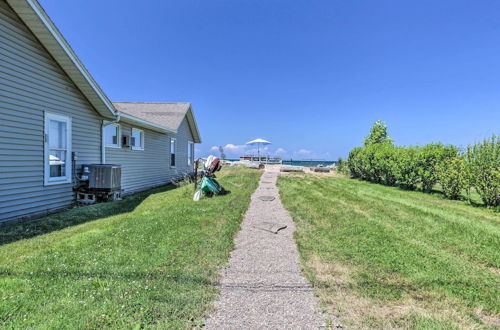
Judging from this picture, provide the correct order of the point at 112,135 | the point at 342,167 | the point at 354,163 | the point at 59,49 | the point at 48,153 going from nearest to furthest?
the point at 59,49, the point at 48,153, the point at 112,135, the point at 354,163, the point at 342,167

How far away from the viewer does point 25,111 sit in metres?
5.49

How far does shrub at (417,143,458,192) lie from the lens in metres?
9.38

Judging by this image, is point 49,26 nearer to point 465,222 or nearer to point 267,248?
point 267,248

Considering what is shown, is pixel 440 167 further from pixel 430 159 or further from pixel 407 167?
pixel 407 167

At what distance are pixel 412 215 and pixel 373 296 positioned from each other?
14.2 ft

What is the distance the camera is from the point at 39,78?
5.81 meters

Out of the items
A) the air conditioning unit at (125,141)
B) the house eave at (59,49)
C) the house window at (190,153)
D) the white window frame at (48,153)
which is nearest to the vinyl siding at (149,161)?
the air conditioning unit at (125,141)

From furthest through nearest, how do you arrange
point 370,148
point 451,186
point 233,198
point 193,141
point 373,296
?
→ point 193,141
point 370,148
point 451,186
point 233,198
point 373,296

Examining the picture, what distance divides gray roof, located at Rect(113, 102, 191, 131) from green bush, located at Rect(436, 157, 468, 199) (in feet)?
39.0

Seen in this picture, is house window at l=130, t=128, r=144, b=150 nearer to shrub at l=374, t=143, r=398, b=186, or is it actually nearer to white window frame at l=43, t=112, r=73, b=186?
white window frame at l=43, t=112, r=73, b=186

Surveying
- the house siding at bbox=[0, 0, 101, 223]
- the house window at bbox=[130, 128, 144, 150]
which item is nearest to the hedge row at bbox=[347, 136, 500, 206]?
the house window at bbox=[130, 128, 144, 150]

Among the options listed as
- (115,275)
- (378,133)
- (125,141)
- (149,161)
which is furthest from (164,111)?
(378,133)

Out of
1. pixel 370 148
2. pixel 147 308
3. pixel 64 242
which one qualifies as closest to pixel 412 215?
pixel 147 308

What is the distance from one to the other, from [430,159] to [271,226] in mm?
8168
